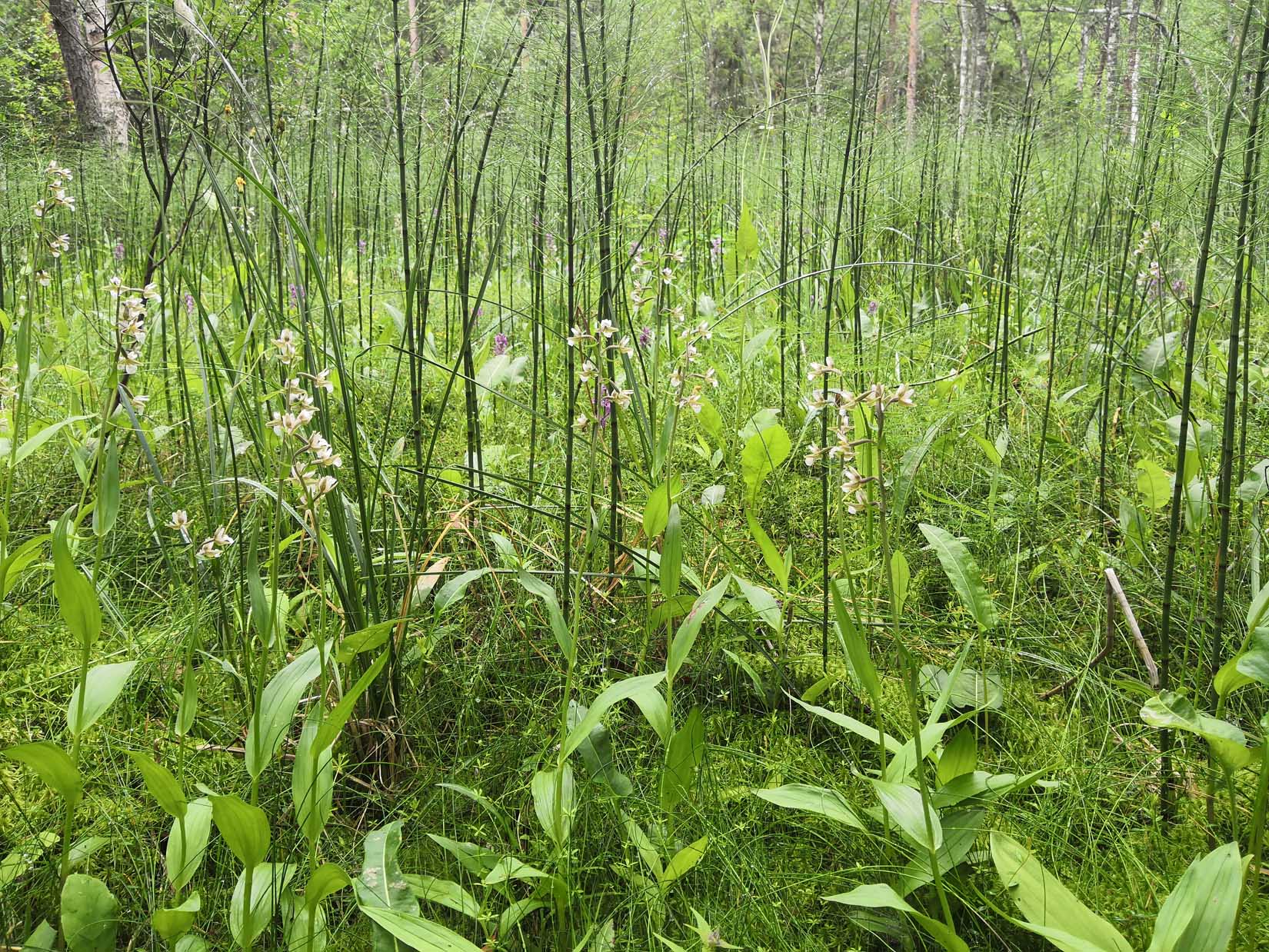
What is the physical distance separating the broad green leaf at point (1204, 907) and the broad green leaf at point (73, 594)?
38.6 inches

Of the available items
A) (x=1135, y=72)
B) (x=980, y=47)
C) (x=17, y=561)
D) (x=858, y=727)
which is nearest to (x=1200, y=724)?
(x=858, y=727)

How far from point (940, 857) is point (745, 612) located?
1.78 feet

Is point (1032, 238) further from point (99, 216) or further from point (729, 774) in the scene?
point (99, 216)

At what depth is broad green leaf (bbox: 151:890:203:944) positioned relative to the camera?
76 cm


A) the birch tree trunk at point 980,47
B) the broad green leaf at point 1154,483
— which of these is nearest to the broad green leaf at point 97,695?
the broad green leaf at point 1154,483

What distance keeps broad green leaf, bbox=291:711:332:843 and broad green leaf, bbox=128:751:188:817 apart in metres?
0.10

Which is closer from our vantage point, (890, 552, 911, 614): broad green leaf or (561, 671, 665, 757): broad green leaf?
(561, 671, 665, 757): broad green leaf

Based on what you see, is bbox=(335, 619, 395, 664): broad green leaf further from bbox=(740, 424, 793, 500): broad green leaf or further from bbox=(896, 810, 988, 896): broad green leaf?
bbox=(740, 424, 793, 500): broad green leaf

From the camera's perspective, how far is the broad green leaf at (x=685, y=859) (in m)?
0.85

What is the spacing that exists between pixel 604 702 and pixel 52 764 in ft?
1.68

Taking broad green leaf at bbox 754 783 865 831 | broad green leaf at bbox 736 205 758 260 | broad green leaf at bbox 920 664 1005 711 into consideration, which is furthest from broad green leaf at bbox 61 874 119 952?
broad green leaf at bbox 736 205 758 260

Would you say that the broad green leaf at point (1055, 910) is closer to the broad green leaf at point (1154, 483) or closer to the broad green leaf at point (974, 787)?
the broad green leaf at point (974, 787)

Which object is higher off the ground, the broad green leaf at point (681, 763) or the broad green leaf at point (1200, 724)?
the broad green leaf at point (1200, 724)

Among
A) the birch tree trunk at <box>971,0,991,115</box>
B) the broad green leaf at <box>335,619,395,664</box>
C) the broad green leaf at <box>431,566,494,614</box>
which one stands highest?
the birch tree trunk at <box>971,0,991,115</box>
